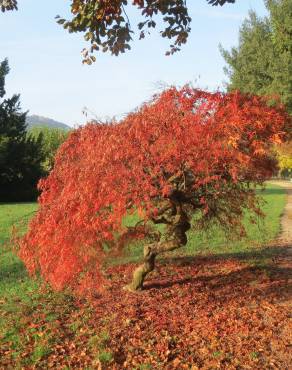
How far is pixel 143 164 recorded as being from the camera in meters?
6.37

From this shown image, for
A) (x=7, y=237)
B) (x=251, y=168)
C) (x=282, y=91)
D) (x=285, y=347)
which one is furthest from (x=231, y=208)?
(x=282, y=91)

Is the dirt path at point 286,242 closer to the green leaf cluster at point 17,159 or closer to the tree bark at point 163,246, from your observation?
the tree bark at point 163,246

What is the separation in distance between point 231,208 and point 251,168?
3.88 feet

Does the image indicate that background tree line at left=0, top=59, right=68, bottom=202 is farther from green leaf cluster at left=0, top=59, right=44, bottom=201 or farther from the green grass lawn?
the green grass lawn

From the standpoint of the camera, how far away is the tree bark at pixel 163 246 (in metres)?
7.65

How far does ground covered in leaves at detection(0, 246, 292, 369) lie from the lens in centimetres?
543

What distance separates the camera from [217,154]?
20.2 ft

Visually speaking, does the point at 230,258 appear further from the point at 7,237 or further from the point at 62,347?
the point at 7,237

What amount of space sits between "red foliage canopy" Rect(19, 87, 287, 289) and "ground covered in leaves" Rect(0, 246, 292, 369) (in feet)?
2.35

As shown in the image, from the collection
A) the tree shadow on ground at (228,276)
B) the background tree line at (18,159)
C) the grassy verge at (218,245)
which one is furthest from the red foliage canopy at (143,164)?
the background tree line at (18,159)

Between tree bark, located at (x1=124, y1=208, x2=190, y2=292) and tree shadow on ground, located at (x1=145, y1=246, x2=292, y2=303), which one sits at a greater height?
tree bark, located at (x1=124, y1=208, x2=190, y2=292)

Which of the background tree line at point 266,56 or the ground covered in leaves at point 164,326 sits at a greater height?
the background tree line at point 266,56

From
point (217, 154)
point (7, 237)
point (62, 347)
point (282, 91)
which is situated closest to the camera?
→ point (62, 347)

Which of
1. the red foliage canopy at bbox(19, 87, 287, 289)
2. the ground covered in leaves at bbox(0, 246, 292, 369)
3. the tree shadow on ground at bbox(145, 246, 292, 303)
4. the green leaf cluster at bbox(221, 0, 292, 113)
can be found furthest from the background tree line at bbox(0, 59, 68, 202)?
the red foliage canopy at bbox(19, 87, 287, 289)
